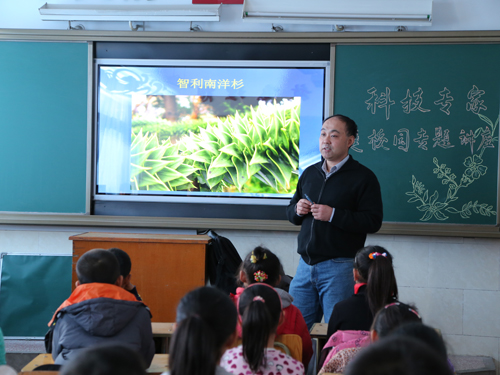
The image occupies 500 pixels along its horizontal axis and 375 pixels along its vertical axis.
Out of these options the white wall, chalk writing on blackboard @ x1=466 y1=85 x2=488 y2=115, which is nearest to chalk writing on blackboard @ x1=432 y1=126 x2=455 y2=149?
chalk writing on blackboard @ x1=466 y1=85 x2=488 y2=115

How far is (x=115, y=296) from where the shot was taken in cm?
173

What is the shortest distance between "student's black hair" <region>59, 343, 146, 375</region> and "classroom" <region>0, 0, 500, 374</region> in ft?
8.88

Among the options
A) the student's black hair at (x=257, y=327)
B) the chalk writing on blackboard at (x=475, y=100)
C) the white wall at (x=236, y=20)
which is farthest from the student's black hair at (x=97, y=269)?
the chalk writing on blackboard at (x=475, y=100)

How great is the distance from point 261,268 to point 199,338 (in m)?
1.02

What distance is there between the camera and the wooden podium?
299 centimetres

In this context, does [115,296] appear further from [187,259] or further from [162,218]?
[162,218]

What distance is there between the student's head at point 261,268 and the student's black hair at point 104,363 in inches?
51.7

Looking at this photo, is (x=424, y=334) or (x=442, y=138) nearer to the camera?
(x=424, y=334)

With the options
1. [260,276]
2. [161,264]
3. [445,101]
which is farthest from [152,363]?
[445,101]

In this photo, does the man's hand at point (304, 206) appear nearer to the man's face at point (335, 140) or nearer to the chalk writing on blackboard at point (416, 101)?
the man's face at point (335, 140)

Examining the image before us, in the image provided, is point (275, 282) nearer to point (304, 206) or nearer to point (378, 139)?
point (304, 206)

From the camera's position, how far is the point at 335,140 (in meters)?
2.39

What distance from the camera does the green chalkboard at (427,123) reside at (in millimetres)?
3223

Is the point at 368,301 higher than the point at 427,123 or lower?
lower
